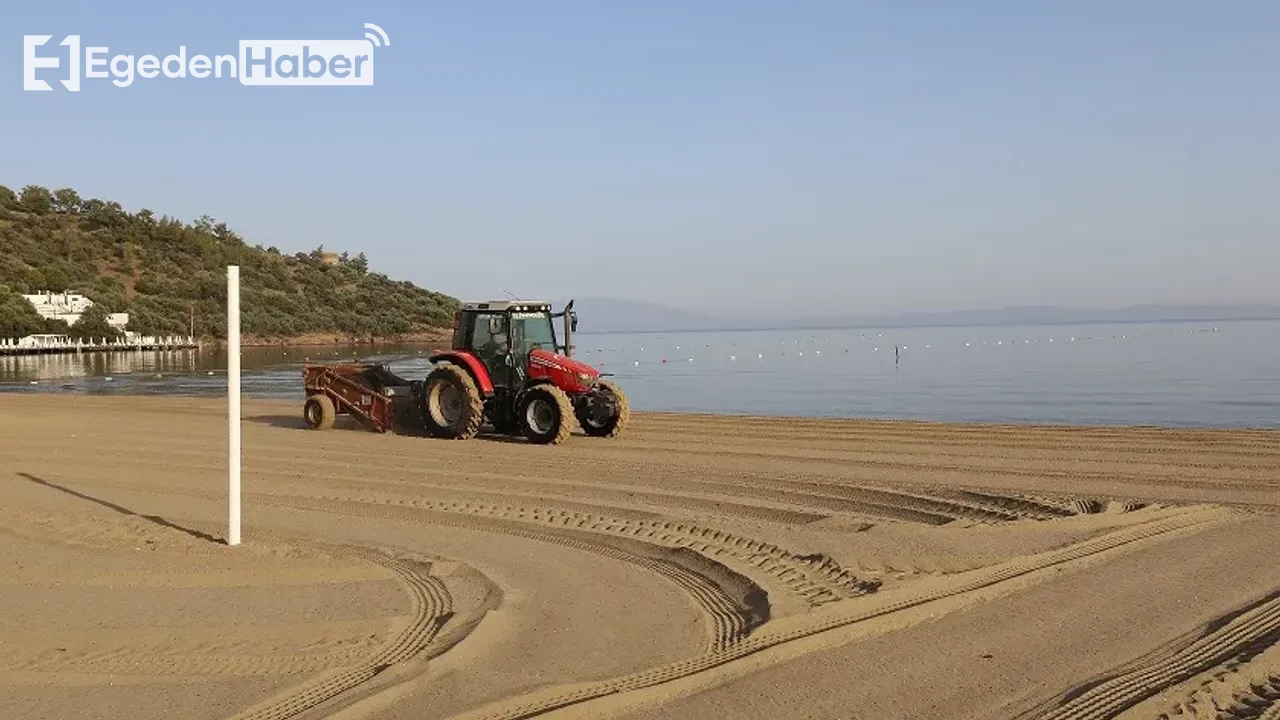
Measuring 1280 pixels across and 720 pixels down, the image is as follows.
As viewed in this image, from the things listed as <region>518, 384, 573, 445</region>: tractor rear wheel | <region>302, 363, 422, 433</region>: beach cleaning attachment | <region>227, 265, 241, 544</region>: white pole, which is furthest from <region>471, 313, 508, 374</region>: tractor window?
<region>227, 265, 241, 544</region>: white pole

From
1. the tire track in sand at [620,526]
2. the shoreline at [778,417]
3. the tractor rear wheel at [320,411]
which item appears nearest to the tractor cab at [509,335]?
the tractor rear wheel at [320,411]

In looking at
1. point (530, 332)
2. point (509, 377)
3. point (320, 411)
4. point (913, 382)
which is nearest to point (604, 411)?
point (509, 377)

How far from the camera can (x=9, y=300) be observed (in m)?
62.2

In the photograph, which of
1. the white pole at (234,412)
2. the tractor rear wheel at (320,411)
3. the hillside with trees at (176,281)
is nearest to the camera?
the white pole at (234,412)

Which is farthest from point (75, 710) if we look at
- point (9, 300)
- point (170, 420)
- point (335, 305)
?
point (335, 305)

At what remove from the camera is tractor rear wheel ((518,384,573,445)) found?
15000 mm

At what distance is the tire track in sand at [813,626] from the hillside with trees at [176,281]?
64151mm

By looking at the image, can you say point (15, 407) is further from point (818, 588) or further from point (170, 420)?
point (818, 588)

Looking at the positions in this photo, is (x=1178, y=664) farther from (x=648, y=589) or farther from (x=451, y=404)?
(x=451, y=404)

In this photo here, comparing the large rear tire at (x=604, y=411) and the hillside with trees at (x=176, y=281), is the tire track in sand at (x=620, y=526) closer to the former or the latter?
the large rear tire at (x=604, y=411)

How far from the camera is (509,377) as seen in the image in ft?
52.3

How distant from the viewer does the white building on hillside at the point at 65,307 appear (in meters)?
66.1

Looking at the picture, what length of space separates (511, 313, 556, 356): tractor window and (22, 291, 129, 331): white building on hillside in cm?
5791

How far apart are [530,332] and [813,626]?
10.4m
